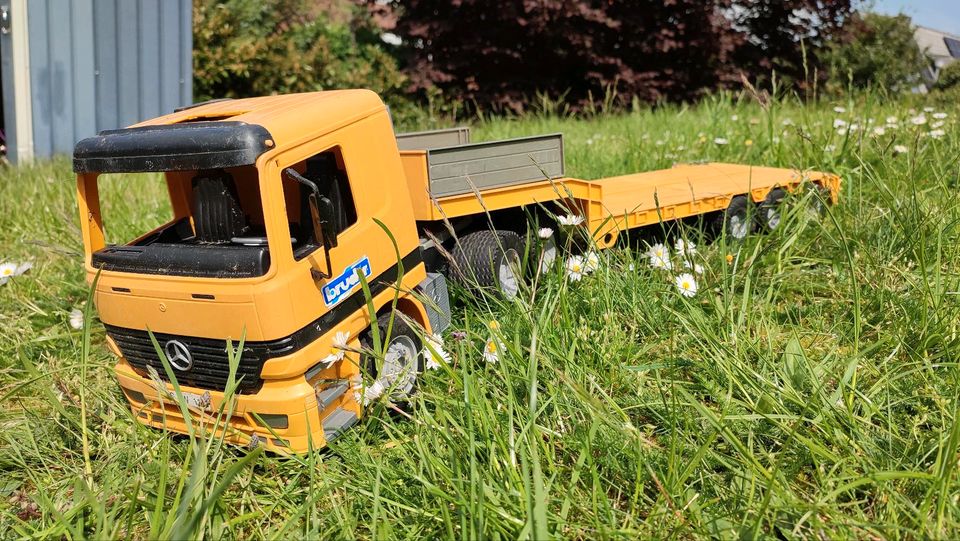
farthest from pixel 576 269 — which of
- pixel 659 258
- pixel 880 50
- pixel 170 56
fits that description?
pixel 880 50

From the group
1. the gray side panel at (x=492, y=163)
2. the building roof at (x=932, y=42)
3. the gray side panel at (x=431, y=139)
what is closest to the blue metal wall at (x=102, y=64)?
the gray side panel at (x=431, y=139)

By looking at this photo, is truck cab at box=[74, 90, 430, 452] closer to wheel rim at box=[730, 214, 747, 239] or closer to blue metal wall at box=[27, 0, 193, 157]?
wheel rim at box=[730, 214, 747, 239]

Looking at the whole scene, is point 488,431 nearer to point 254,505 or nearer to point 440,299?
point 254,505

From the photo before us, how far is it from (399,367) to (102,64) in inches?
290

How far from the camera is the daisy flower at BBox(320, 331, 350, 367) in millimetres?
2996

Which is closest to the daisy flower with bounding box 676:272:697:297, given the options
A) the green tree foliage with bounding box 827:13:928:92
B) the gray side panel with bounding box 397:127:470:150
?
the gray side panel with bounding box 397:127:470:150

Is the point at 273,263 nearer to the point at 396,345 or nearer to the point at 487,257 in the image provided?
the point at 396,345

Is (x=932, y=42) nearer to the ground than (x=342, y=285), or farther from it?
farther from it

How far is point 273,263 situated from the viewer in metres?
3.13

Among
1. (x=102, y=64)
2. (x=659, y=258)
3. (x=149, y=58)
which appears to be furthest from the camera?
(x=149, y=58)

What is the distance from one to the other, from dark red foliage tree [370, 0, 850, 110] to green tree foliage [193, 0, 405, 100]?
26.8 inches

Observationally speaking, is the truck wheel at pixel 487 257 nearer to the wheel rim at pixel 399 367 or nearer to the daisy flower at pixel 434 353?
the wheel rim at pixel 399 367

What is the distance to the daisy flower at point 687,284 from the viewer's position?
3.75 meters

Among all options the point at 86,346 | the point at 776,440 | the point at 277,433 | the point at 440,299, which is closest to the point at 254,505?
the point at 277,433
